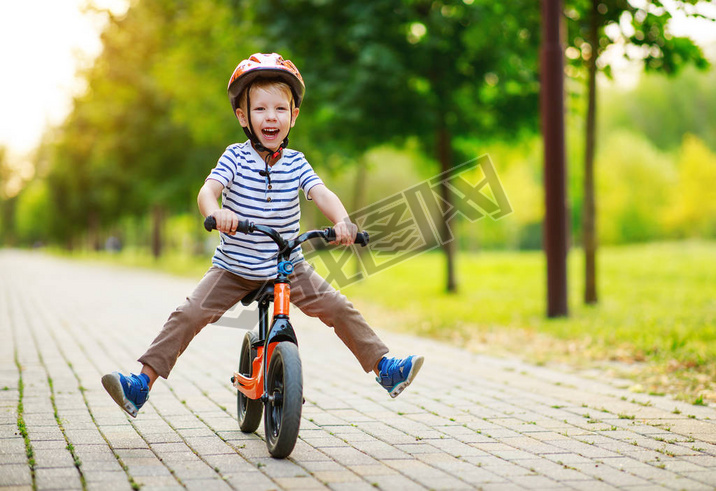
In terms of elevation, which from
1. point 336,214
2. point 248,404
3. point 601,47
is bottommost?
point 248,404

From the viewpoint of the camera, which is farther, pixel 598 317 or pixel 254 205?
pixel 598 317

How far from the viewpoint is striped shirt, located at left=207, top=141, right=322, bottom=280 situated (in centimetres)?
389

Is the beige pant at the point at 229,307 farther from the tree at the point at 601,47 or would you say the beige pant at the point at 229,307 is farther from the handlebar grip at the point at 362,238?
the tree at the point at 601,47

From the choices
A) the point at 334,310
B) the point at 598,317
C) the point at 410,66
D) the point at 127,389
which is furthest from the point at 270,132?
the point at 410,66

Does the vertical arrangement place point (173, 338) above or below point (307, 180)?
below

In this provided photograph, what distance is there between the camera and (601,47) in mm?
11172

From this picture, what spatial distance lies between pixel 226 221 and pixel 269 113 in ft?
2.37

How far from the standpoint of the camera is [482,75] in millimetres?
12922

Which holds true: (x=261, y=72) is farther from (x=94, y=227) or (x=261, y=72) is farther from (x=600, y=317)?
(x=94, y=227)

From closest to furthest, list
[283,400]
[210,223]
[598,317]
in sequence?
[210,223], [283,400], [598,317]

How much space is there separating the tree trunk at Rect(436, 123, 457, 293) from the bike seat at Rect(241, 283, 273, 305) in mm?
9514

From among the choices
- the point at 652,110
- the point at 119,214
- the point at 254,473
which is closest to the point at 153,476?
the point at 254,473

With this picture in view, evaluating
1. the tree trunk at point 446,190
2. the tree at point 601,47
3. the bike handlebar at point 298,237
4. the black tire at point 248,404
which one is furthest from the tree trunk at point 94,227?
the bike handlebar at point 298,237

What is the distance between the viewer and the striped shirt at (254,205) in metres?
3.89
